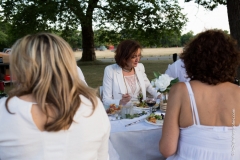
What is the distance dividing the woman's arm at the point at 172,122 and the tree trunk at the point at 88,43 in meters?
17.4

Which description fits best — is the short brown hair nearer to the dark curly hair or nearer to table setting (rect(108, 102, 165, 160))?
table setting (rect(108, 102, 165, 160))

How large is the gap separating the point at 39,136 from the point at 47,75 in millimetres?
263

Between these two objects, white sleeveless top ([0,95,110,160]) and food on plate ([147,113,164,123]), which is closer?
white sleeveless top ([0,95,110,160])

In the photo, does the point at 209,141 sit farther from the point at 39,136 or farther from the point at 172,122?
the point at 39,136

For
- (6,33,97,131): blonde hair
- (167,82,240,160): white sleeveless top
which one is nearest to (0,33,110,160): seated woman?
(6,33,97,131): blonde hair

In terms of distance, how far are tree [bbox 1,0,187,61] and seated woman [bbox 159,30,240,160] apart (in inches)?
552

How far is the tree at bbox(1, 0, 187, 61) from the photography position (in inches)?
602

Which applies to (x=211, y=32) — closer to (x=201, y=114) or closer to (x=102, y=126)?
(x=201, y=114)

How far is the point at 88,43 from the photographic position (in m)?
19.1

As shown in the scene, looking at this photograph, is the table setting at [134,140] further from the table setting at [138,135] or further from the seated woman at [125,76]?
the seated woman at [125,76]

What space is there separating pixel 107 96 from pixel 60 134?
232cm

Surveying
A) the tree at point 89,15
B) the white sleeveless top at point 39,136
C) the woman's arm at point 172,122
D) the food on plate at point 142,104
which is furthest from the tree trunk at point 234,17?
the tree at point 89,15

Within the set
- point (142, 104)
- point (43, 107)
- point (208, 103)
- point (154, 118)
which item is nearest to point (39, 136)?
point (43, 107)

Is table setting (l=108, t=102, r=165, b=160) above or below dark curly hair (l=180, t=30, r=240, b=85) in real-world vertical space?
below
